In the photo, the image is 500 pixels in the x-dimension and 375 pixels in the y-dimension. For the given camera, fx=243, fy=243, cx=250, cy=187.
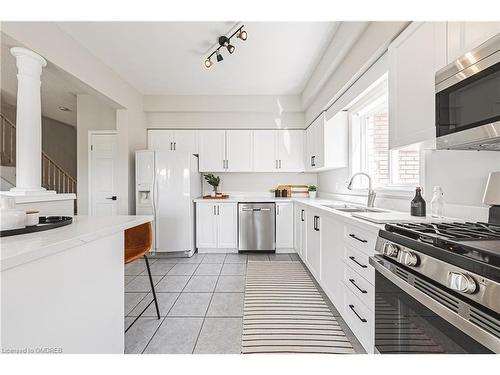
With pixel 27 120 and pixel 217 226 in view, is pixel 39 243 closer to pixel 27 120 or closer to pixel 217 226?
pixel 27 120

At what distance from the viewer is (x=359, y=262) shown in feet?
→ 5.47

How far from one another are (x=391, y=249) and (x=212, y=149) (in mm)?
3787

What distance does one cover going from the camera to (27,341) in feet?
2.83

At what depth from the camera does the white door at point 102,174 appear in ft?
13.5

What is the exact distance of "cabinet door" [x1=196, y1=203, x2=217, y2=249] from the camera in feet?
13.6

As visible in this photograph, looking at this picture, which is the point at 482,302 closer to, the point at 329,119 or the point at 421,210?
the point at 421,210

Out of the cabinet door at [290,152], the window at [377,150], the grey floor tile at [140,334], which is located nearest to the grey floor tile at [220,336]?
the grey floor tile at [140,334]

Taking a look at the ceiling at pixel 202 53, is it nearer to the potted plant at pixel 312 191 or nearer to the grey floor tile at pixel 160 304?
the potted plant at pixel 312 191

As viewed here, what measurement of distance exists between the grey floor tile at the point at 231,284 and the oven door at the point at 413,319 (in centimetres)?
166

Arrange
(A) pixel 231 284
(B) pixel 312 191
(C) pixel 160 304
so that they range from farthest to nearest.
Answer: (B) pixel 312 191
(A) pixel 231 284
(C) pixel 160 304

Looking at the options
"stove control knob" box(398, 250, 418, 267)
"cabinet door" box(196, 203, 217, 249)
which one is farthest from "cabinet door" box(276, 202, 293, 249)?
"stove control knob" box(398, 250, 418, 267)

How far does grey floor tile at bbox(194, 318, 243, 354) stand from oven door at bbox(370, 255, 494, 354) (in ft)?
3.18

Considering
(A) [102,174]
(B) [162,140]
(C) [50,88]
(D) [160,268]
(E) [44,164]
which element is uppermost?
(C) [50,88]

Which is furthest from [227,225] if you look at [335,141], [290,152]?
[335,141]
